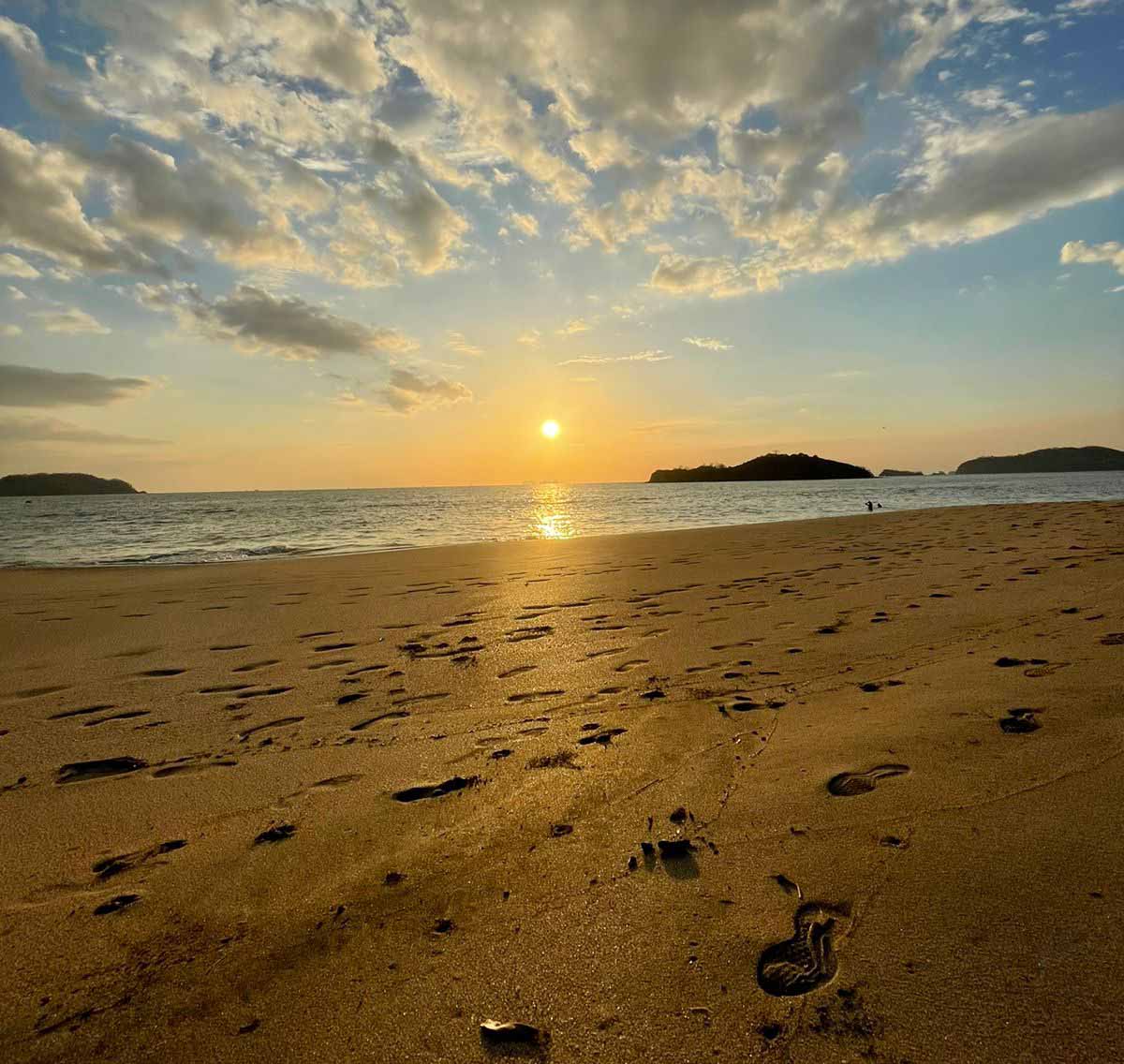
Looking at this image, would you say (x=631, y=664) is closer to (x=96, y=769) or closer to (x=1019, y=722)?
(x=1019, y=722)

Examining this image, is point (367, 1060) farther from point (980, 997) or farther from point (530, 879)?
point (980, 997)

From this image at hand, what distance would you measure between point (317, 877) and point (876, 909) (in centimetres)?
197

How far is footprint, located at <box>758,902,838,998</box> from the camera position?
1.73 metres

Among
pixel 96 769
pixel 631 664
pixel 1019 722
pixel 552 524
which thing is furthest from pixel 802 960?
pixel 552 524

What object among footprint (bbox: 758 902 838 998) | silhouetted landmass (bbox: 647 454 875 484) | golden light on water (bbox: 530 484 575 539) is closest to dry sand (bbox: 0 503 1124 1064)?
footprint (bbox: 758 902 838 998)

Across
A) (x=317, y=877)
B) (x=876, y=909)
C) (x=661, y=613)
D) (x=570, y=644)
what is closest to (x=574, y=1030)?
(x=876, y=909)

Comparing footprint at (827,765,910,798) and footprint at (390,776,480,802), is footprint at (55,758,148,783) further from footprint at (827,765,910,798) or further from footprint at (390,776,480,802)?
footprint at (827,765,910,798)

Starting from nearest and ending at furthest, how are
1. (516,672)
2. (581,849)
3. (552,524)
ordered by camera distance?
1. (581,849)
2. (516,672)
3. (552,524)

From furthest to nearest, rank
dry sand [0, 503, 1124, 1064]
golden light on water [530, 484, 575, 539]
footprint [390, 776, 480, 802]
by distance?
1. golden light on water [530, 484, 575, 539]
2. footprint [390, 776, 480, 802]
3. dry sand [0, 503, 1124, 1064]

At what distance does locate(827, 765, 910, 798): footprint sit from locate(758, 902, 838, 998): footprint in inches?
34.1

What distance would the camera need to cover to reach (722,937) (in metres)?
1.91

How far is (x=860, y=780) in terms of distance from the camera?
9.35ft

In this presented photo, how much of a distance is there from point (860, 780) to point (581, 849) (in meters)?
1.36

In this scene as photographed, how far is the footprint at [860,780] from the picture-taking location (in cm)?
276
